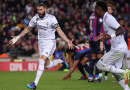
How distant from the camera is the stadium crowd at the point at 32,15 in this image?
22.7 meters

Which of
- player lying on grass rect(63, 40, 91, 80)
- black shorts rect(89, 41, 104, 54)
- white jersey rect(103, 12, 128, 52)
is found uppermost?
white jersey rect(103, 12, 128, 52)

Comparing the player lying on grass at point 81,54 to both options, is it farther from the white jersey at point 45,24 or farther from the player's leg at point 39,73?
the player's leg at point 39,73

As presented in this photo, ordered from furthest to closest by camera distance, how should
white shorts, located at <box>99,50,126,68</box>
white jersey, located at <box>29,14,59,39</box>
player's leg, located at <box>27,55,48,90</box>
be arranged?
white jersey, located at <box>29,14,59,39</box>
player's leg, located at <box>27,55,48,90</box>
white shorts, located at <box>99,50,126,68</box>

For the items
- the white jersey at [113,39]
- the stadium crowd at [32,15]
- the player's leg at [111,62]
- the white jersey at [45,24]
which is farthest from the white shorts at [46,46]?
the stadium crowd at [32,15]

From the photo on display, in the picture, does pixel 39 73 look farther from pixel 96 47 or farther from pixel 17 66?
pixel 17 66

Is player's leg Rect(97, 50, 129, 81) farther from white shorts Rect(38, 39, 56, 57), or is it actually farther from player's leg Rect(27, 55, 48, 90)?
white shorts Rect(38, 39, 56, 57)

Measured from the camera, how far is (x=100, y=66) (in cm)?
877

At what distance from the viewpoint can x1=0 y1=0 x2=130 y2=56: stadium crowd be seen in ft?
74.6

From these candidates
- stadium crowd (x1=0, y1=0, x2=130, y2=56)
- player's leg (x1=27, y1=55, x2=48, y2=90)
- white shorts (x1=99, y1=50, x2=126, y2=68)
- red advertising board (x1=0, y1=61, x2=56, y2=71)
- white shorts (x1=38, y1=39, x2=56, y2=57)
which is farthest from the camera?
stadium crowd (x1=0, y1=0, x2=130, y2=56)

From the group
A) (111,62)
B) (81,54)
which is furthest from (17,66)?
(111,62)

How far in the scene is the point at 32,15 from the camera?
24953 mm

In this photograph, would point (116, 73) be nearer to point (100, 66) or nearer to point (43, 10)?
point (100, 66)

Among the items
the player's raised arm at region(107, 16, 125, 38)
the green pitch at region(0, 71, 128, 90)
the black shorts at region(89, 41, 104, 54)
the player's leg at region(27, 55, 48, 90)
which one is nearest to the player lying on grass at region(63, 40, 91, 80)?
the green pitch at region(0, 71, 128, 90)

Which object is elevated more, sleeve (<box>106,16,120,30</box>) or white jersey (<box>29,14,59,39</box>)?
sleeve (<box>106,16,120,30</box>)
